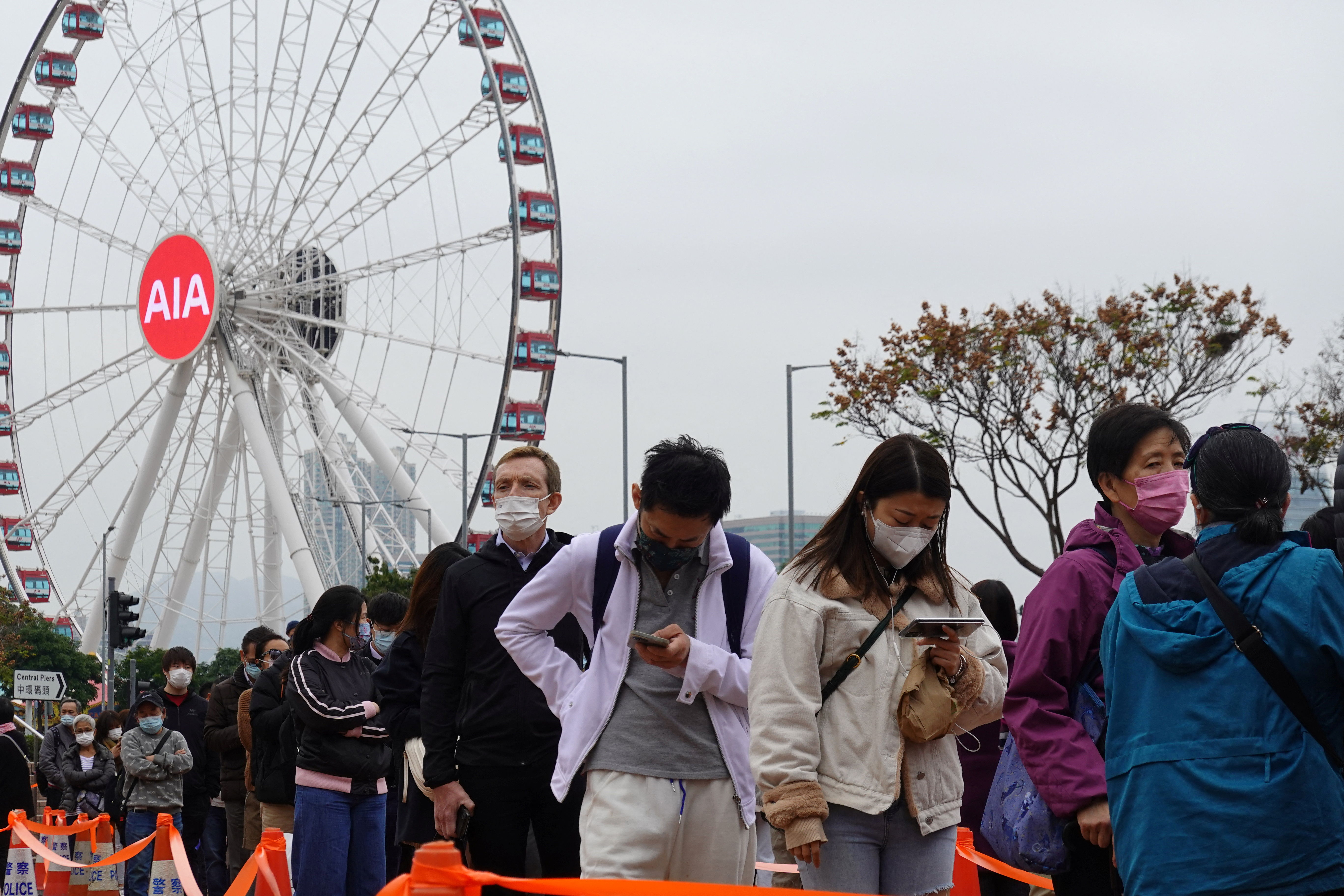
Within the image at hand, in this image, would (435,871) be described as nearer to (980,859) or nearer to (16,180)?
(980,859)

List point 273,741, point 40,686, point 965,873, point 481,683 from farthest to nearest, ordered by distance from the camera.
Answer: point 40,686 < point 273,741 < point 965,873 < point 481,683

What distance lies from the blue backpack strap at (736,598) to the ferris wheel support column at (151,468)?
22026 millimetres

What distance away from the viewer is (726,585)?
440 centimetres

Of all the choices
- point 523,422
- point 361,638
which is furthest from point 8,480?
point 361,638

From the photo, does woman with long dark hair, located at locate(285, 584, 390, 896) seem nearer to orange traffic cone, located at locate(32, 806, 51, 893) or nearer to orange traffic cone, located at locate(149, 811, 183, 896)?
orange traffic cone, located at locate(149, 811, 183, 896)

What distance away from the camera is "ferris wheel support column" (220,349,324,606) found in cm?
2469

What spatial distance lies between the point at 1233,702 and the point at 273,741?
18.9 feet

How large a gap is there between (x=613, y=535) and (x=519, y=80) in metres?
21.4

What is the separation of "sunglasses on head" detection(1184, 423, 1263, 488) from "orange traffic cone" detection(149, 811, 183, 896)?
7.25m

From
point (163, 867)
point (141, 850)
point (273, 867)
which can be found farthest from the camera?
point (141, 850)

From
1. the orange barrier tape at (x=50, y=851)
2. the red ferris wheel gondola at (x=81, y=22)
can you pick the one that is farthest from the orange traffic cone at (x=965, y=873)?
the red ferris wheel gondola at (x=81, y=22)

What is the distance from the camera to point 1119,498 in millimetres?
3916

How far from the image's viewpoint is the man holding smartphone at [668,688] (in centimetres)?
407

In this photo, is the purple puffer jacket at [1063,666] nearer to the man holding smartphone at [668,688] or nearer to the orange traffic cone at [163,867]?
the man holding smartphone at [668,688]
